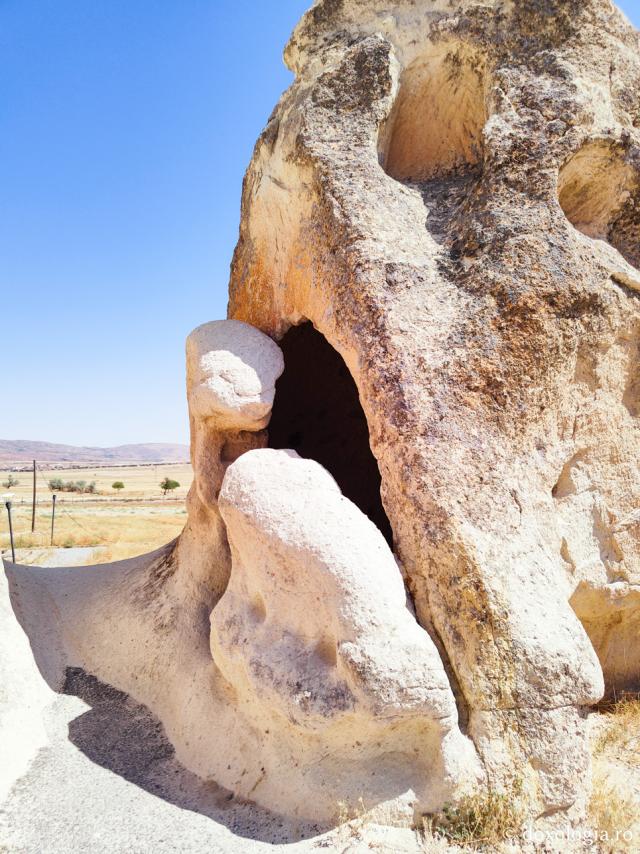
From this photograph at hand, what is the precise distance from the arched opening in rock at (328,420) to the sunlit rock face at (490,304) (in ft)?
4.02

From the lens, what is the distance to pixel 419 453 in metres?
2.76

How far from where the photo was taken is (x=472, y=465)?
2.79 meters

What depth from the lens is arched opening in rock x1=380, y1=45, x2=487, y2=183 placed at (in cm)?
382

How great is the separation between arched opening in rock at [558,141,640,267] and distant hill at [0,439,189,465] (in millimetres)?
112718

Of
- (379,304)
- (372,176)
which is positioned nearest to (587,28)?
(372,176)

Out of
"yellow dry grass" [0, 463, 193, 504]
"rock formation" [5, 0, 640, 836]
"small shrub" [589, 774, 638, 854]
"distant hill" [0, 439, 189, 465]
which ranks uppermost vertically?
"distant hill" [0, 439, 189, 465]

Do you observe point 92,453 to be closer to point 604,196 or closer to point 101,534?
point 101,534

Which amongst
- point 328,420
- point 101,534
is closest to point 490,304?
point 328,420

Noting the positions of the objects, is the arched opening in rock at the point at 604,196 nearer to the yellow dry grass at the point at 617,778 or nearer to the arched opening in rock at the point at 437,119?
the arched opening in rock at the point at 437,119

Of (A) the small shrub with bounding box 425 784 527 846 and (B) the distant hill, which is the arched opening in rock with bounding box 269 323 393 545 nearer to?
(A) the small shrub with bounding box 425 784 527 846

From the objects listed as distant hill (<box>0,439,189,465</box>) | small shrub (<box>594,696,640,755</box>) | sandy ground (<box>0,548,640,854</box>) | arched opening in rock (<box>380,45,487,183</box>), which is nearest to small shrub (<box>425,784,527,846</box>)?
sandy ground (<box>0,548,640,854</box>)

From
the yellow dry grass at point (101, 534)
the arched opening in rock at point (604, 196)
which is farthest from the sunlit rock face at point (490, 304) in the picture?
the yellow dry grass at point (101, 534)

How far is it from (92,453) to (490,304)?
156 metres

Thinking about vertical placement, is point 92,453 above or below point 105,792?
above
